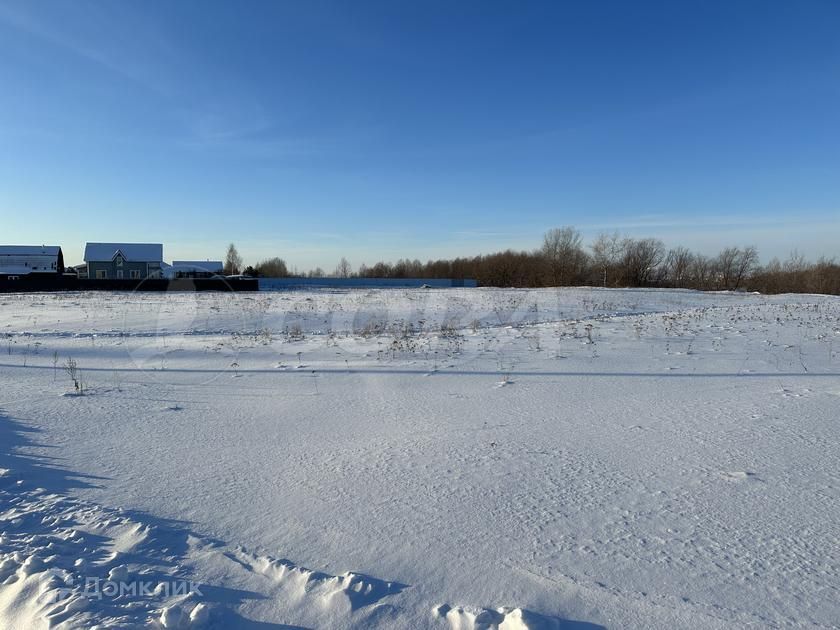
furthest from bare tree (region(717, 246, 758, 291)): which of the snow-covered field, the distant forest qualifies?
the snow-covered field

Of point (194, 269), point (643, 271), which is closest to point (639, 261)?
point (643, 271)

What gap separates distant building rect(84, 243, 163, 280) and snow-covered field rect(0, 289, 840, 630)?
57.4 metres

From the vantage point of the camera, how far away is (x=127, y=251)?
Result: 58.6m

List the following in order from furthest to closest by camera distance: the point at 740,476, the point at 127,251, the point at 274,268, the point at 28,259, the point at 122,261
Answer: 1. the point at 274,268
2. the point at 28,259
3. the point at 127,251
4. the point at 122,261
5. the point at 740,476

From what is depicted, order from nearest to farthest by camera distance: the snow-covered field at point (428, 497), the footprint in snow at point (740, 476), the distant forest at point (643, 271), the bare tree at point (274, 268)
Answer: the snow-covered field at point (428, 497)
the footprint in snow at point (740, 476)
the distant forest at point (643, 271)
the bare tree at point (274, 268)

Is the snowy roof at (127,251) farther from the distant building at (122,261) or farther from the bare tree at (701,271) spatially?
the bare tree at (701,271)

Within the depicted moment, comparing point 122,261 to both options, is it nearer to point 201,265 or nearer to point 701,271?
point 201,265

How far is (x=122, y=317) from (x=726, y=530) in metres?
19.5

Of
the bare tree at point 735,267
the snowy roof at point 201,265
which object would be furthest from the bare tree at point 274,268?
the bare tree at point 735,267

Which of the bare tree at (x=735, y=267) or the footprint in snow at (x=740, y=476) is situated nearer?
the footprint in snow at (x=740, y=476)

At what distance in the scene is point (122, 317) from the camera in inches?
701

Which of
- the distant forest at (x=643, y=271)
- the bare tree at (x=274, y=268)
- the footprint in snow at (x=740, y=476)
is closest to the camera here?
the footprint in snow at (x=740, y=476)

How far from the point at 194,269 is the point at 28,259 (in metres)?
19.5

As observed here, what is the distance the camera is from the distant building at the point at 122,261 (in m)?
57.6
